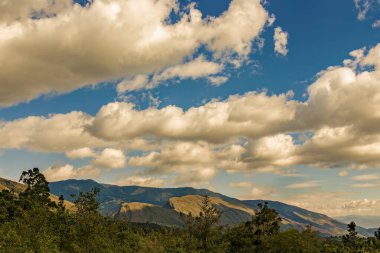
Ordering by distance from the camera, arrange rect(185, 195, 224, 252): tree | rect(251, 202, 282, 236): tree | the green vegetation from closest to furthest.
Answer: the green vegetation → rect(185, 195, 224, 252): tree → rect(251, 202, 282, 236): tree

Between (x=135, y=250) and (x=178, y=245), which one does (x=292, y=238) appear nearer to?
(x=178, y=245)

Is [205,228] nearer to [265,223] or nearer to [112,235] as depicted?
[112,235]

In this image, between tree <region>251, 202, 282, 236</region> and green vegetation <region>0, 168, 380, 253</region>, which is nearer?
green vegetation <region>0, 168, 380, 253</region>

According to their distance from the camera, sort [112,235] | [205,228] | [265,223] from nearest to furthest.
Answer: [112,235] → [205,228] → [265,223]

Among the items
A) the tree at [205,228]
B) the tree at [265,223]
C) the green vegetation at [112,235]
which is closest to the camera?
the green vegetation at [112,235]

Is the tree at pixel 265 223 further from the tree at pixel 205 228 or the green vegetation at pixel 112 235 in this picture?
the tree at pixel 205 228

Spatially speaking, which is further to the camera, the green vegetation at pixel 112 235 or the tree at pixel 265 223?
the tree at pixel 265 223

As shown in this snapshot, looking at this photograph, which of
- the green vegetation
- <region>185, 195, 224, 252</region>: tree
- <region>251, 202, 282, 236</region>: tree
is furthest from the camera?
<region>251, 202, 282, 236</region>: tree

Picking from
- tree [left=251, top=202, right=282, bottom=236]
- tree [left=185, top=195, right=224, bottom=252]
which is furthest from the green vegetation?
tree [left=251, top=202, right=282, bottom=236]

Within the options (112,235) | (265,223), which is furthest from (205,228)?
(265,223)

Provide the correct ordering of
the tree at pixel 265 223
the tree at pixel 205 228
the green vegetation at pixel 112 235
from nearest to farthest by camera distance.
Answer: the green vegetation at pixel 112 235 < the tree at pixel 205 228 < the tree at pixel 265 223

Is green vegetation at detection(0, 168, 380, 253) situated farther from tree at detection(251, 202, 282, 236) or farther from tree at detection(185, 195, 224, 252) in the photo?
tree at detection(251, 202, 282, 236)

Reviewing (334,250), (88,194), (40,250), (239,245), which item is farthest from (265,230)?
(40,250)

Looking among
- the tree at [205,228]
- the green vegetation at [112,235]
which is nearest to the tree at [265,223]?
the green vegetation at [112,235]
